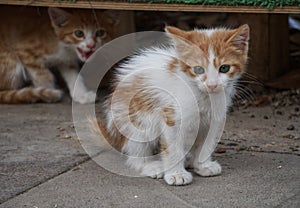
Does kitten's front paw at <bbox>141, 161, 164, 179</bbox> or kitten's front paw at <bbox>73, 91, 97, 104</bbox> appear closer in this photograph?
kitten's front paw at <bbox>141, 161, 164, 179</bbox>

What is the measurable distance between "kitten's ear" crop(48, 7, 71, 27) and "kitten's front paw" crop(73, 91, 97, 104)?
57cm

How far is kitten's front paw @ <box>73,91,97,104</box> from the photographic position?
5.21 m

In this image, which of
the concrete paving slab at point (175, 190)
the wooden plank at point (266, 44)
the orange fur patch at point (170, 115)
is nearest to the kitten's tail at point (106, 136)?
the concrete paving slab at point (175, 190)

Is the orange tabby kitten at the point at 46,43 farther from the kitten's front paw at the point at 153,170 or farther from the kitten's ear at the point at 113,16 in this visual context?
the kitten's front paw at the point at 153,170

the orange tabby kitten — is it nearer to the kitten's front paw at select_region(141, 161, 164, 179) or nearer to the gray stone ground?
the gray stone ground

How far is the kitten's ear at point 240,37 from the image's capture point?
3.36 m

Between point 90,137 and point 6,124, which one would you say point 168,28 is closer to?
point 90,137

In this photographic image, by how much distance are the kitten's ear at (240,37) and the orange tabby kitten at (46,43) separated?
6.70ft

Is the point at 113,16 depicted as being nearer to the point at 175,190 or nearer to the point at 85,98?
the point at 85,98

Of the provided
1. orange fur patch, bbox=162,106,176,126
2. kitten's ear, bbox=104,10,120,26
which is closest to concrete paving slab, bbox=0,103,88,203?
orange fur patch, bbox=162,106,176,126

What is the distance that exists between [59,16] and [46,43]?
10.9 inches

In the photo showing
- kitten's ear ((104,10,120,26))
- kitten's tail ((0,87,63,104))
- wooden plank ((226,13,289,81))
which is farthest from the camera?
kitten's ear ((104,10,120,26))

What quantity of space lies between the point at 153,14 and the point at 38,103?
2152 mm

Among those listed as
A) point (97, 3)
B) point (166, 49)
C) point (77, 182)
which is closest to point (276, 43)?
point (97, 3)
